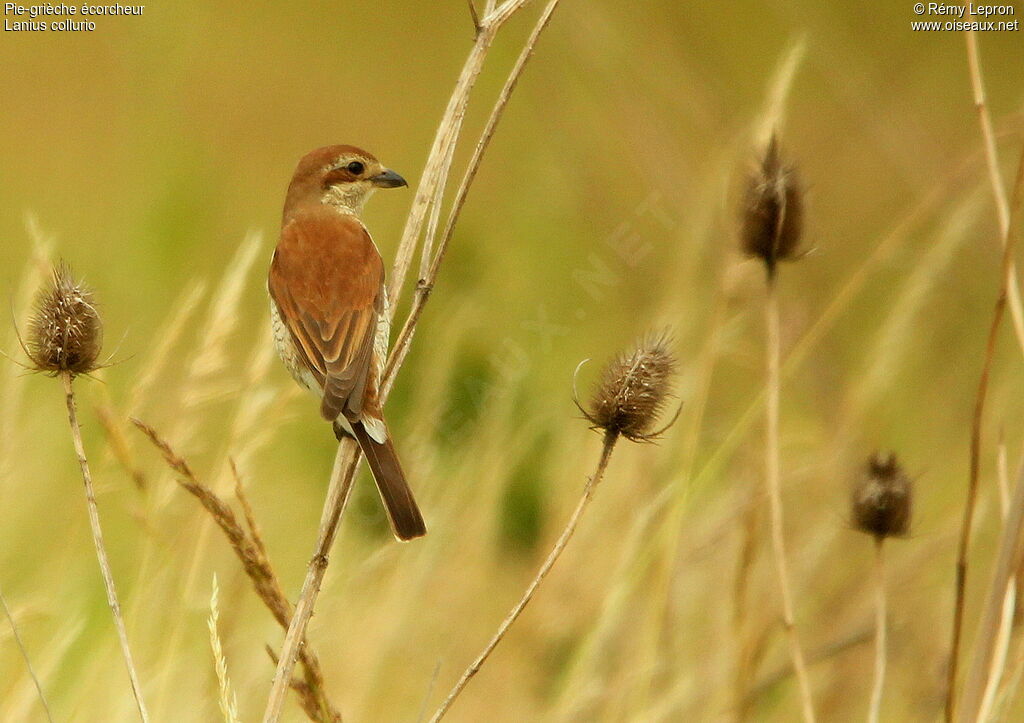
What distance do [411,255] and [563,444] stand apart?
1.71 metres

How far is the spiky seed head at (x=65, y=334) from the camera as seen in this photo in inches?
90.3

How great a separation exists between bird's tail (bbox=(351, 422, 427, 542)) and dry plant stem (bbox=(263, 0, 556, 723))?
0.15 m

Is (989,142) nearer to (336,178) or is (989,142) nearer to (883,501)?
(883,501)

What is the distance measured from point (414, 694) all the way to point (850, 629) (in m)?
1.37

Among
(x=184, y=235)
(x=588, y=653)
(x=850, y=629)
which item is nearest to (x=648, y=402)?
(x=588, y=653)

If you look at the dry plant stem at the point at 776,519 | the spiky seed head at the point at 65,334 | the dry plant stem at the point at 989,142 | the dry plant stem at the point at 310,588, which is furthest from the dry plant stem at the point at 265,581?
the dry plant stem at the point at 989,142

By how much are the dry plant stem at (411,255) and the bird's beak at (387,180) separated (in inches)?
43.9

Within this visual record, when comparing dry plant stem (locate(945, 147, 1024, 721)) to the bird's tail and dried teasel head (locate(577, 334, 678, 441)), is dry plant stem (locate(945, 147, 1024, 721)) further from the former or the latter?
the bird's tail

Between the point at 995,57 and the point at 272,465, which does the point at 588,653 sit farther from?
the point at 995,57

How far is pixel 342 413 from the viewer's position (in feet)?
9.93

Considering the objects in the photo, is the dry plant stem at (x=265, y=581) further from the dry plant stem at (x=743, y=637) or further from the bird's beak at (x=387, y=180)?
the bird's beak at (x=387, y=180)

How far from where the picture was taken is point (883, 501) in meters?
2.42

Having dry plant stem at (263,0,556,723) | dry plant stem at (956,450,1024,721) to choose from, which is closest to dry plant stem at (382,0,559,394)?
dry plant stem at (263,0,556,723)

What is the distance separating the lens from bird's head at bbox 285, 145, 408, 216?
12.9 ft
